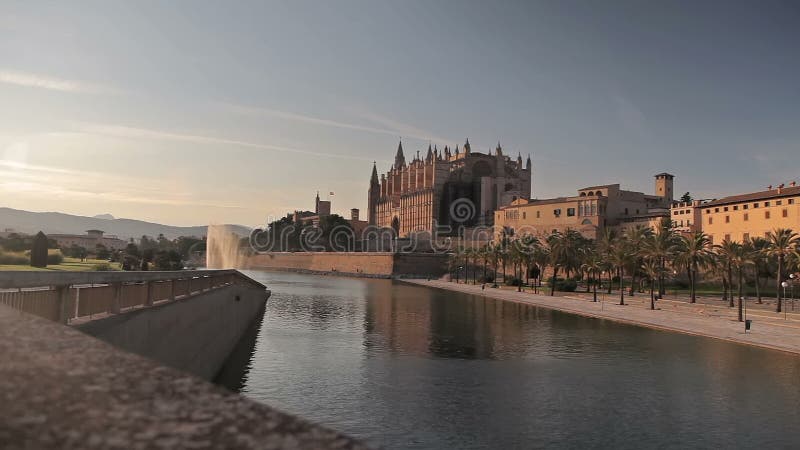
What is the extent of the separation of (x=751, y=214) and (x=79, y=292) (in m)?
94.1

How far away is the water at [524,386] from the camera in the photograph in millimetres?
17484

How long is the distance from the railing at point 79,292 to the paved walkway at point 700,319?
32.6 metres

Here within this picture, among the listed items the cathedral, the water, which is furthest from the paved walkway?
the cathedral

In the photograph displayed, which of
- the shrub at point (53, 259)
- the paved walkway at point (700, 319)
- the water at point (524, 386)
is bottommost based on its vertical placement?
the water at point (524, 386)

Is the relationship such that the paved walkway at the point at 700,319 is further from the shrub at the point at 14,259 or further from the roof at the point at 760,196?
the shrub at the point at 14,259

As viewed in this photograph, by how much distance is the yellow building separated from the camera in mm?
79062

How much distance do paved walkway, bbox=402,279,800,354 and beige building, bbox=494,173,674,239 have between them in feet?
159

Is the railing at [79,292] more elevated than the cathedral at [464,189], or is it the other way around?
the cathedral at [464,189]

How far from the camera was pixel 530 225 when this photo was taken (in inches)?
4970

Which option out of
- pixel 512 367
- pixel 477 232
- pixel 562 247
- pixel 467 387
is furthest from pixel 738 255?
pixel 477 232

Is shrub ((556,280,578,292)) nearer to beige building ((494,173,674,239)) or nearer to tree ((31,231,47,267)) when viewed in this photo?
beige building ((494,173,674,239))

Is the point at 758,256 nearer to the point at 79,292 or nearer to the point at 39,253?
the point at 79,292

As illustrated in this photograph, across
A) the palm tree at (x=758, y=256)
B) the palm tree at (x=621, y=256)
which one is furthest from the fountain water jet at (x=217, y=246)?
the palm tree at (x=758, y=256)

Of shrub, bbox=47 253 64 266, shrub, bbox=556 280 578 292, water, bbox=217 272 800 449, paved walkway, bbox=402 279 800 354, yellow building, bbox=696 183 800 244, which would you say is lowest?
water, bbox=217 272 800 449
